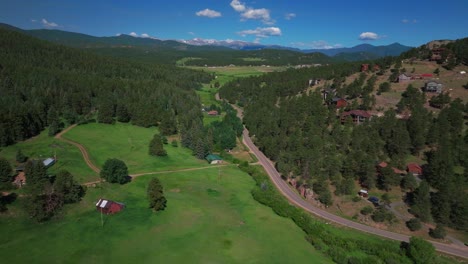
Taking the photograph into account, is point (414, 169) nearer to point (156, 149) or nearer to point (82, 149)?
point (156, 149)

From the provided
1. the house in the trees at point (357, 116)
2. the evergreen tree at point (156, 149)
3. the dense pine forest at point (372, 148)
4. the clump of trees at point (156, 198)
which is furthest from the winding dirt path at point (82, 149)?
the house in the trees at point (357, 116)

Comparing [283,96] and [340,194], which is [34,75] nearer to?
[283,96]

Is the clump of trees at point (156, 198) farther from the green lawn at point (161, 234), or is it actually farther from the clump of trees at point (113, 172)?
the clump of trees at point (113, 172)

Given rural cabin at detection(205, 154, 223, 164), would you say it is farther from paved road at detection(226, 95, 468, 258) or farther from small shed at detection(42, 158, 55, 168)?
small shed at detection(42, 158, 55, 168)

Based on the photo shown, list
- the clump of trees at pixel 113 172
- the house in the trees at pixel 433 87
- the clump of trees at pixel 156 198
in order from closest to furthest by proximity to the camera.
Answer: the clump of trees at pixel 156 198 → the clump of trees at pixel 113 172 → the house in the trees at pixel 433 87

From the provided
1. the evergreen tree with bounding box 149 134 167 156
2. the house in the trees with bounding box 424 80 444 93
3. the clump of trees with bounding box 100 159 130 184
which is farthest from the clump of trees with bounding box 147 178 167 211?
the house in the trees with bounding box 424 80 444 93

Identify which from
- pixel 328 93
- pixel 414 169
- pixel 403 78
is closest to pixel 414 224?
pixel 414 169
